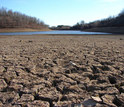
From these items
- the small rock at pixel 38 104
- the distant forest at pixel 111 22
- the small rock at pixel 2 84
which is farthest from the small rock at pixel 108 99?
the distant forest at pixel 111 22

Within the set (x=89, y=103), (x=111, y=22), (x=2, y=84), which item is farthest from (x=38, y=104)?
(x=111, y=22)

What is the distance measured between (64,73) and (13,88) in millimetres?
1124

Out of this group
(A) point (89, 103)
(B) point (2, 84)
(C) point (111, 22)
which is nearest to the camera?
(A) point (89, 103)

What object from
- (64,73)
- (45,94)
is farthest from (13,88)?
(64,73)

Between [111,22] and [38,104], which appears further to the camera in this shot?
[111,22]

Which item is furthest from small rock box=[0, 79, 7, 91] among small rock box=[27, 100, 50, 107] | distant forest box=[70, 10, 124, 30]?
distant forest box=[70, 10, 124, 30]

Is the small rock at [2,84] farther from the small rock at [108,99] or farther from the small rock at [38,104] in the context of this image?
the small rock at [108,99]

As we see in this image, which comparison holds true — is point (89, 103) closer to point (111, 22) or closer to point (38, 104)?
point (38, 104)

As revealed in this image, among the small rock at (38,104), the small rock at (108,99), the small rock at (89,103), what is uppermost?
the small rock at (108,99)

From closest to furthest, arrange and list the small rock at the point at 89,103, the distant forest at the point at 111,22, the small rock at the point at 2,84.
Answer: the small rock at the point at 89,103
the small rock at the point at 2,84
the distant forest at the point at 111,22

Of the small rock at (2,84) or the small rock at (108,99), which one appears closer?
the small rock at (108,99)

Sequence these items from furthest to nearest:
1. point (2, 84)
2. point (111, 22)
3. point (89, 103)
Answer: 1. point (111, 22)
2. point (2, 84)
3. point (89, 103)

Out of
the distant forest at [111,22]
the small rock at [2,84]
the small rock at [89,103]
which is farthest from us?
the distant forest at [111,22]

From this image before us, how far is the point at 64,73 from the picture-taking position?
106 inches
